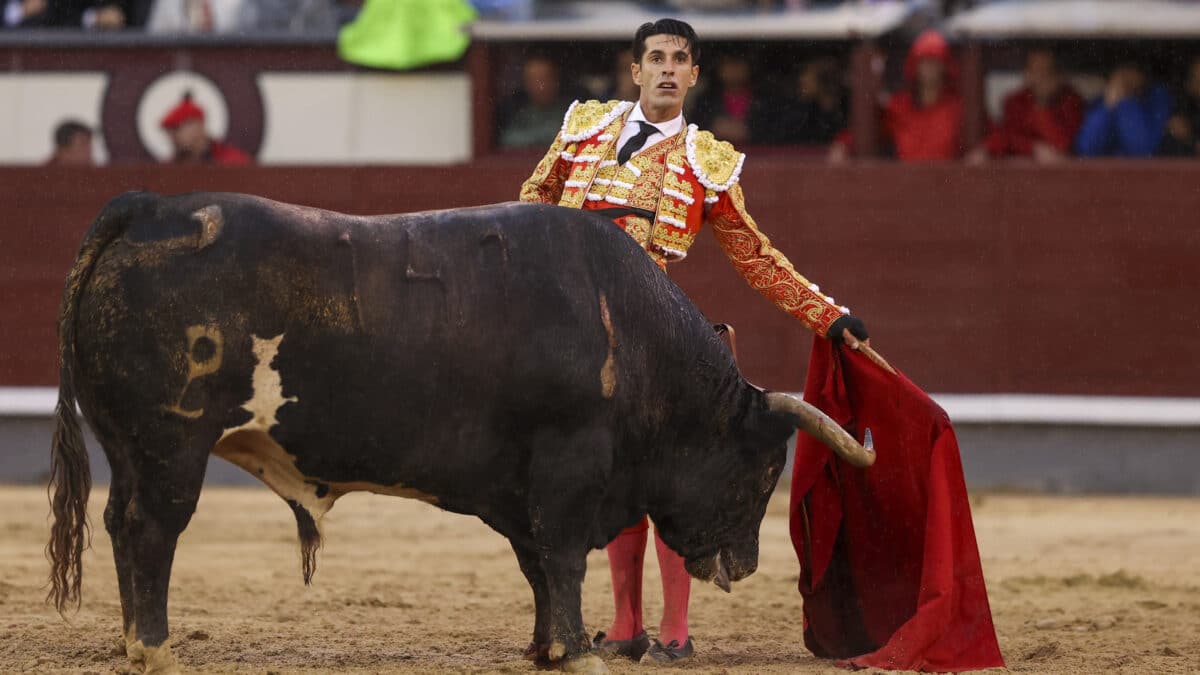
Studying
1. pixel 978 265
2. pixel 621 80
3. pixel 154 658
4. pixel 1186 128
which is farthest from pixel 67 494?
pixel 1186 128

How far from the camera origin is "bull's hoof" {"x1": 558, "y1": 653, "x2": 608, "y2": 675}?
395cm

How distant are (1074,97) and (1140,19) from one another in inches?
15.5

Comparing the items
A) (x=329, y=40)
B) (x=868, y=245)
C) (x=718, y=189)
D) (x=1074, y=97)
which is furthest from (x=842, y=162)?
(x=718, y=189)

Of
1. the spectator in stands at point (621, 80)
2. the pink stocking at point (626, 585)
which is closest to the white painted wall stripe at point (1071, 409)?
the spectator in stands at point (621, 80)

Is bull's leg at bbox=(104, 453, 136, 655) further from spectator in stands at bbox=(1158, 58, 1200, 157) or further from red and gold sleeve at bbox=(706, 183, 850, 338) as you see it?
spectator in stands at bbox=(1158, 58, 1200, 157)

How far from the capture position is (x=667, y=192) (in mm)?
4281

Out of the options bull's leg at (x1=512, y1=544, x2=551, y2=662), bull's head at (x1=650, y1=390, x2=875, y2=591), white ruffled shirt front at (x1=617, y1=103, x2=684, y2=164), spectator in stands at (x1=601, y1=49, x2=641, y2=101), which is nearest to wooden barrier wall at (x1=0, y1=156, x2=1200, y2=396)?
spectator in stands at (x1=601, y1=49, x2=641, y2=101)

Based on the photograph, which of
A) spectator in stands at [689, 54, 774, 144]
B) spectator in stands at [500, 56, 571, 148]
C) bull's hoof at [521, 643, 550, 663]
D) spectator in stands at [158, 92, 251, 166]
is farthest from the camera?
spectator in stands at [158, 92, 251, 166]

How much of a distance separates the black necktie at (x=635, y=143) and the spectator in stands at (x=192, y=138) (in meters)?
4.19

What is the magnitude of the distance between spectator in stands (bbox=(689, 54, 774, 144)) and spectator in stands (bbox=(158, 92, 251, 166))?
6.33 feet

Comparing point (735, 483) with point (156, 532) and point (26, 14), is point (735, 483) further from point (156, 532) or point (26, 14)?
point (26, 14)

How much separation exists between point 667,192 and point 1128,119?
A: 406 centimetres

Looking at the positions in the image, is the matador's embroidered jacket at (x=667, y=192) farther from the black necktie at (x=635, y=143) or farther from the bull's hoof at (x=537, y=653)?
the bull's hoof at (x=537, y=653)

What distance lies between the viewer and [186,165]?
7961 mm
